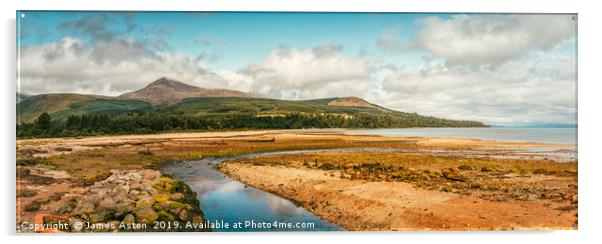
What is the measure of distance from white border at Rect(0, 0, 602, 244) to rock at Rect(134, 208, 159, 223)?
0.37 metres

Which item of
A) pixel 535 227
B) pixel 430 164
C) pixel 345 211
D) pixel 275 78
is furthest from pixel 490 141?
pixel 275 78

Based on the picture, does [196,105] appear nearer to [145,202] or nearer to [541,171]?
[145,202]

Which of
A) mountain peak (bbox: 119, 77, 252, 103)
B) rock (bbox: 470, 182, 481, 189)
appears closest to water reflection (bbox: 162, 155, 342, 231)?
mountain peak (bbox: 119, 77, 252, 103)

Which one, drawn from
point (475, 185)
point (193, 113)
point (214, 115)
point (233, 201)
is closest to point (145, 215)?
point (233, 201)

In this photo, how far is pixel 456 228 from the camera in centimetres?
834

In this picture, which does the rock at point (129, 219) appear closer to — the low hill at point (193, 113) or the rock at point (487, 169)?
the low hill at point (193, 113)

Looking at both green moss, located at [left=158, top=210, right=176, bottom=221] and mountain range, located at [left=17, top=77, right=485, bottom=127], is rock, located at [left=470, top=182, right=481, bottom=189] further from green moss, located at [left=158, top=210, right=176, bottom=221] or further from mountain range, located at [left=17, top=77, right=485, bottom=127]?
green moss, located at [left=158, top=210, right=176, bottom=221]

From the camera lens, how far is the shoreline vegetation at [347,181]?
8328 millimetres

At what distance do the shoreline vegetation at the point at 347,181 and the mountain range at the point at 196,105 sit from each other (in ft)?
2.10

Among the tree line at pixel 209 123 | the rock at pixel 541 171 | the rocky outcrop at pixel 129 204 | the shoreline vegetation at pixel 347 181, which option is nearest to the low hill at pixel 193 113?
the tree line at pixel 209 123

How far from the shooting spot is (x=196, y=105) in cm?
989

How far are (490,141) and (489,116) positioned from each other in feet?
3.20

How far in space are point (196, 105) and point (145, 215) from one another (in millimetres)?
3088
